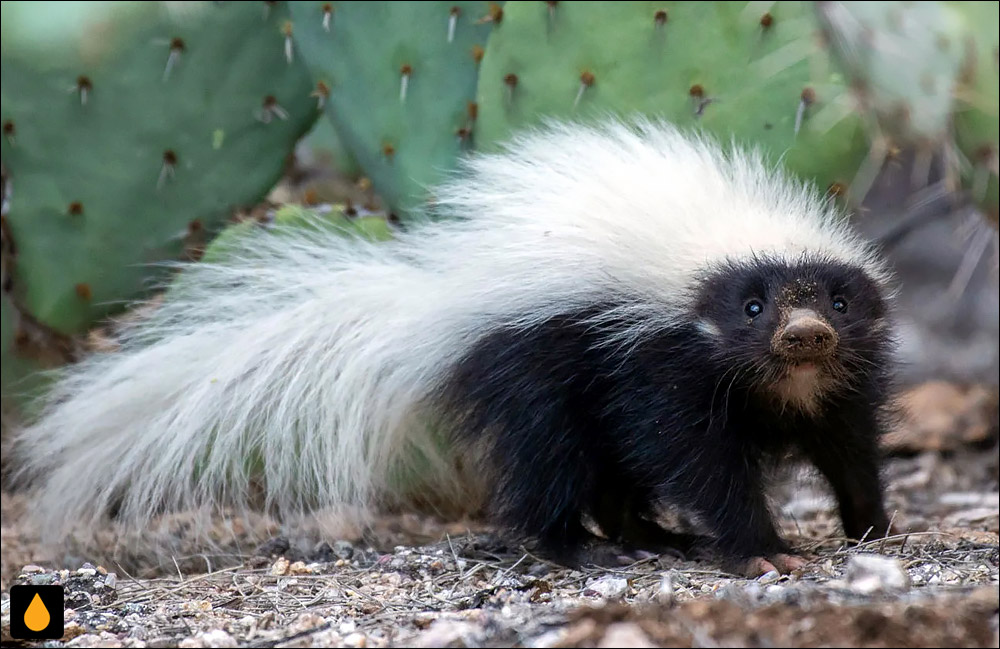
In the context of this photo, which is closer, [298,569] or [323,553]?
[298,569]

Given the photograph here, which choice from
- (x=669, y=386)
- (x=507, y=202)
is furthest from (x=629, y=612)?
(x=507, y=202)

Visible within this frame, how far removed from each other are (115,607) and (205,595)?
0.31 metres

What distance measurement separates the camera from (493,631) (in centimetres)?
313

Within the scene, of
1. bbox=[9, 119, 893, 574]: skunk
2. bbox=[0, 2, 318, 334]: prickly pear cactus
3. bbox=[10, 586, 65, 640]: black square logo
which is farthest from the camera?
bbox=[0, 2, 318, 334]: prickly pear cactus

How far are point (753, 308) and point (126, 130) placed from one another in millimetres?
3247

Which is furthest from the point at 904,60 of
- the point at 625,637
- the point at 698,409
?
the point at 625,637

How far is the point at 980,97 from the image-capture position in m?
4.90

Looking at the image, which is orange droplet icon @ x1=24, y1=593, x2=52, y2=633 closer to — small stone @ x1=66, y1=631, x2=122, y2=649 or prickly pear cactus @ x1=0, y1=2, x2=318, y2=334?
small stone @ x1=66, y1=631, x2=122, y2=649

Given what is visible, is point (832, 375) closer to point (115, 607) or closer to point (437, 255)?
point (437, 255)

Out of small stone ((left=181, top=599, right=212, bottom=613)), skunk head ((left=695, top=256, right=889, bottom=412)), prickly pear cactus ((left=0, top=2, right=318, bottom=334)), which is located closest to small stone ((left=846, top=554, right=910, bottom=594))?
skunk head ((left=695, top=256, right=889, bottom=412))

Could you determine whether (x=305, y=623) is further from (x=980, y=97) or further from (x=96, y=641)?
(x=980, y=97)

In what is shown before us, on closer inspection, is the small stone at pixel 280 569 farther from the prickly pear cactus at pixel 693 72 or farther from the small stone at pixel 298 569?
the prickly pear cactus at pixel 693 72

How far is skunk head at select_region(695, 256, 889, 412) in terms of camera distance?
13.4ft

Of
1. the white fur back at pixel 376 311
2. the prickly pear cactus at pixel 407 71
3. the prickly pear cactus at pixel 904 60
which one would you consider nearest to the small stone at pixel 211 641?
the white fur back at pixel 376 311
